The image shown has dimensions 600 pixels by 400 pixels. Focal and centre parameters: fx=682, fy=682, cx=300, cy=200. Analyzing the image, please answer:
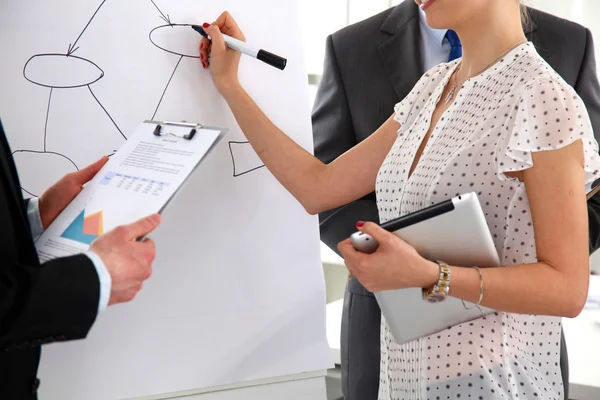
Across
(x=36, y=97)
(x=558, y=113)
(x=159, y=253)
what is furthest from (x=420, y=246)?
(x=36, y=97)

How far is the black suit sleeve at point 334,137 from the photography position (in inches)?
69.7

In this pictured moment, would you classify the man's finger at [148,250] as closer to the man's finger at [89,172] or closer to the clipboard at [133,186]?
the clipboard at [133,186]

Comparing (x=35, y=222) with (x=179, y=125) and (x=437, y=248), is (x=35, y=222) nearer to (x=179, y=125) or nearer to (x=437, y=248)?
(x=179, y=125)

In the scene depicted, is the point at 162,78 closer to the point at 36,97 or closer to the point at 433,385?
the point at 36,97

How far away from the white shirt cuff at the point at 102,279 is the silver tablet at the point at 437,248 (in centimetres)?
38

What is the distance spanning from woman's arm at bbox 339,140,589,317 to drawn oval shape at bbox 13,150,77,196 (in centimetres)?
60

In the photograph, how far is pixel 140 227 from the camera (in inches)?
37.6

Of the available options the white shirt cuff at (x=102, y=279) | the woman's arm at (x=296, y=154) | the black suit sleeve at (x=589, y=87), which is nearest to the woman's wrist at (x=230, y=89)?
the woman's arm at (x=296, y=154)

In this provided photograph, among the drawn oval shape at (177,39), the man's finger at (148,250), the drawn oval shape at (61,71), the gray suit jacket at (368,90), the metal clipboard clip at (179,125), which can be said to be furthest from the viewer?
the gray suit jacket at (368,90)

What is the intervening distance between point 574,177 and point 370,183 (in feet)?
1.64

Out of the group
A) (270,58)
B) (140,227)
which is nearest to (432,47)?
(270,58)

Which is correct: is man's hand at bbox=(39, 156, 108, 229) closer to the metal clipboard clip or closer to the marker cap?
the metal clipboard clip

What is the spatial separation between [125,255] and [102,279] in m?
0.05

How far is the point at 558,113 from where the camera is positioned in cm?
104
